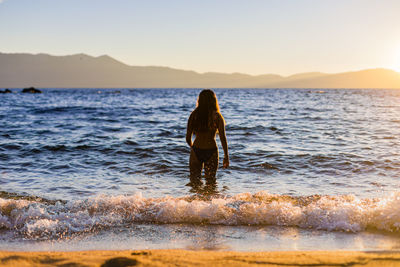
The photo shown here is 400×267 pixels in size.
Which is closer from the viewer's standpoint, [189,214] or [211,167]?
[189,214]

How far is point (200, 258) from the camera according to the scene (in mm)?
3500

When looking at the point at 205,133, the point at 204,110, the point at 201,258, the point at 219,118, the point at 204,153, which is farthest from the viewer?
the point at 204,153

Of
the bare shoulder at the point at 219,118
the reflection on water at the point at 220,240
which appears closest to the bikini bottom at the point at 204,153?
the bare shoulder at the point at 219,118

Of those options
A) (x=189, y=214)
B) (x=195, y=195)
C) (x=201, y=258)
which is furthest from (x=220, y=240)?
(x=195, y=195)

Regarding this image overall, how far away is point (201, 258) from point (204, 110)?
3198 millimetres

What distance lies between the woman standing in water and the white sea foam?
1.31m

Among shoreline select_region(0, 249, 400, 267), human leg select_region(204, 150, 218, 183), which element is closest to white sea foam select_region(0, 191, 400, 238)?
shoreline select_region(0, 249, 400, 267)

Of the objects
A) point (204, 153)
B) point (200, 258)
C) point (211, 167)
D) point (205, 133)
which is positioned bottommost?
point (200, 258)

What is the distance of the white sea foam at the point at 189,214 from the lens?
4.65 meters

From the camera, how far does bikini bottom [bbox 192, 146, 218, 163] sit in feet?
21.7

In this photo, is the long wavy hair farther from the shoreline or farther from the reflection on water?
the shoreline

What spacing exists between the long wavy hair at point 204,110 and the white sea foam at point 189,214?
1.50 metres

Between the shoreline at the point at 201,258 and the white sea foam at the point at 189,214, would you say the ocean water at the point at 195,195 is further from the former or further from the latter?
the shoreline at the point at 201,258

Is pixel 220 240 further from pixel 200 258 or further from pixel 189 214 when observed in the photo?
pixel 189 214
